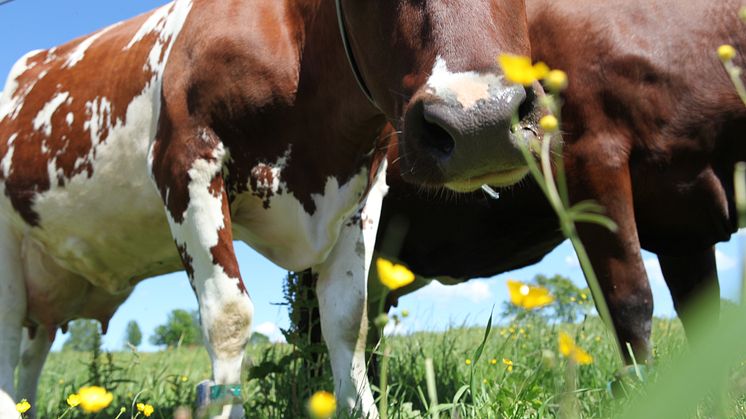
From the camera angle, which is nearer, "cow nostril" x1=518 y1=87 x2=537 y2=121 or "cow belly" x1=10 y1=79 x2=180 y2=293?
"cow nostril" x1=518 y1=87 x2=537 y2=121

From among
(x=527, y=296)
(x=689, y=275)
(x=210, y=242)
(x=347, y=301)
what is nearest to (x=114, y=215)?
(x=210, y=242)

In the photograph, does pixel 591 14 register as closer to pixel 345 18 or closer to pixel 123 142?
pixel 345 18

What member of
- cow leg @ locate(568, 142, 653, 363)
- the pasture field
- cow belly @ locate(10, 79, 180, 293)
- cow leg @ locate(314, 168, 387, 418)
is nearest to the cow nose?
the pasture field

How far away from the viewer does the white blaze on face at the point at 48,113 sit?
11.7 ft

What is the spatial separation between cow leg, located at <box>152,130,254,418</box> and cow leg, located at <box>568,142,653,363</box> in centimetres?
140

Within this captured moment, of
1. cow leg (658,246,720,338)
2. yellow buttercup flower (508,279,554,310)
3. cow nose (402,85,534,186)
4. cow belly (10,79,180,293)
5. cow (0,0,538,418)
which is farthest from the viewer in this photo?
cow leg (658,246,720,338)

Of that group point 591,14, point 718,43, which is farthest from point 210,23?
point 718,43

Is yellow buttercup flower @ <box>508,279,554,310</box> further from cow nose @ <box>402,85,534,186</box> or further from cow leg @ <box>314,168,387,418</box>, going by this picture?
cow leg @ <box>314,168,387,418</box>

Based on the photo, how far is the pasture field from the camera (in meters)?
2.22

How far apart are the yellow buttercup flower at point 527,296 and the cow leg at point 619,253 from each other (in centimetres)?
206

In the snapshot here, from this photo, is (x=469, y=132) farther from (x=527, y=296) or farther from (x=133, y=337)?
(x=133, y=337)

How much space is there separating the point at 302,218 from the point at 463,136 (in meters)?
1.21

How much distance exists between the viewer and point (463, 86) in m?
1.84

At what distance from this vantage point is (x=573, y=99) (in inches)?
130
